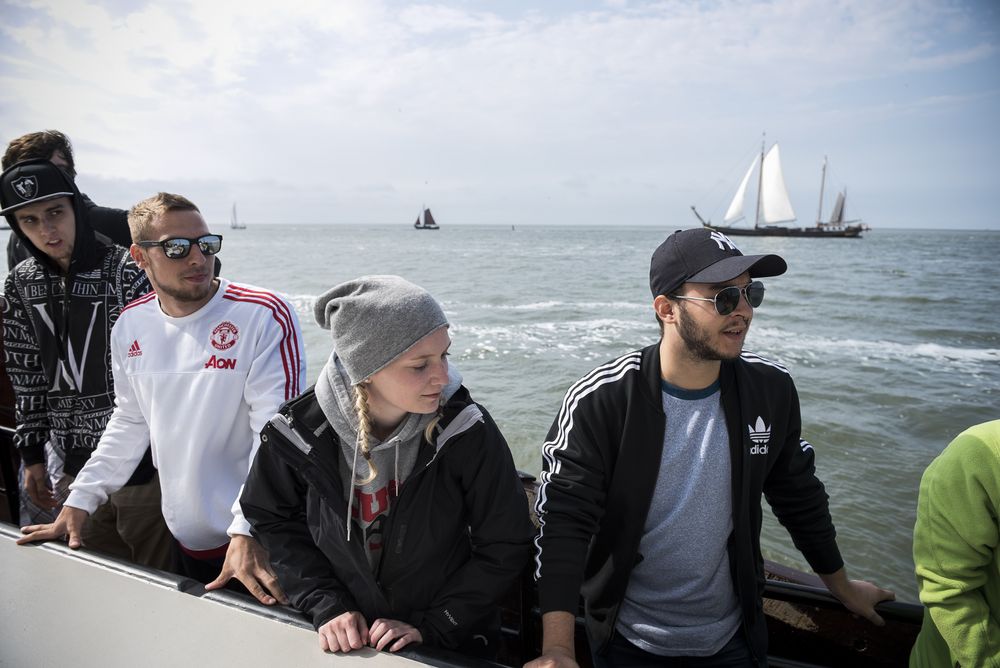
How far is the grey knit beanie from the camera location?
1.60 meters

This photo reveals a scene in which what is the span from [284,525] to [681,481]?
3.88ft

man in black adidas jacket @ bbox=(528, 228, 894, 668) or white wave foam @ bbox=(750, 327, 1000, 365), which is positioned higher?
man in black adidas jacket @ bbox=(528, 228, 894, 668)

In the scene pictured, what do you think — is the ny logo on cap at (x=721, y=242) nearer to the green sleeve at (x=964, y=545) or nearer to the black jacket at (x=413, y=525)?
the green sleeve at (x=964, y=545)

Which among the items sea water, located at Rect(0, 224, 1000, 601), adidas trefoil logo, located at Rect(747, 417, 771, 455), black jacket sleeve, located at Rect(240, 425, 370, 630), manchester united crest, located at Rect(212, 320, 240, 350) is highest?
manchester united crest, located at Rect(212, 320, 240, 350)

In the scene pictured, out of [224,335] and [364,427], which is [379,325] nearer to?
[364,427]

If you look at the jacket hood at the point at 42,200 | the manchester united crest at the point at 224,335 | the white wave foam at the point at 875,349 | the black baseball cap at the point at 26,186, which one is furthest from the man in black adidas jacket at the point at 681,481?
the white wave foam at the point at 875,349

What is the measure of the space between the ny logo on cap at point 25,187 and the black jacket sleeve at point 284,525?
1806 millimetres

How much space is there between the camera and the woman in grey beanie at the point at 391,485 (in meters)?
1.63

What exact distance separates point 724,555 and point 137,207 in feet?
7.77

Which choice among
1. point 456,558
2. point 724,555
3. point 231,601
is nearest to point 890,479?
point 724,555

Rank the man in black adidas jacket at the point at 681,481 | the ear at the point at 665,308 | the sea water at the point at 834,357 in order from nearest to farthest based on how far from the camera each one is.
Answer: the man in black adidas jacket at the point at 681,481
the ear at the point at 665,308
the sea water at the point at 834,357

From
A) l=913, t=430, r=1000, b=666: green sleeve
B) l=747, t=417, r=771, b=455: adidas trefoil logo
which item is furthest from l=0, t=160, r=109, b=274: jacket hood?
l=913, t=430, r=1000, b=666: green sleeve

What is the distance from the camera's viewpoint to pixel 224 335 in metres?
2.18

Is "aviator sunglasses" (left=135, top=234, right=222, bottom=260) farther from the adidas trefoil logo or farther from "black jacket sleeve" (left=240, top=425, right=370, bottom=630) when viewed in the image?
the adidas trefoil logo
